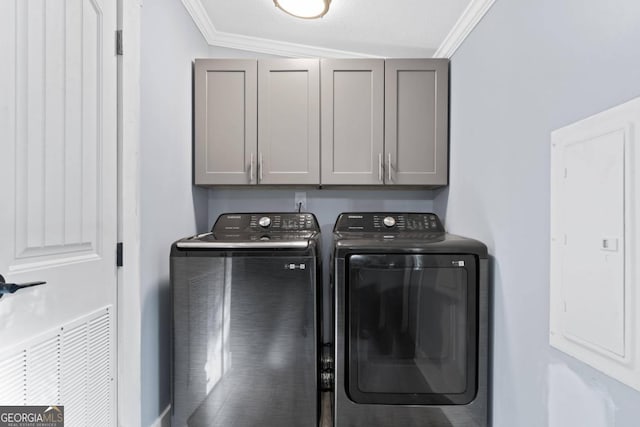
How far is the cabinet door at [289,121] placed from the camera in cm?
204

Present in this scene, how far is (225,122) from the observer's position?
2.07 m

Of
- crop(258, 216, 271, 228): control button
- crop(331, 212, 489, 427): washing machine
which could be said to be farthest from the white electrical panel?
crop(258, 216, 271, 228): control button

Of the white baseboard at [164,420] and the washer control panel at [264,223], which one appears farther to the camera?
the washer control panel at [264,223]

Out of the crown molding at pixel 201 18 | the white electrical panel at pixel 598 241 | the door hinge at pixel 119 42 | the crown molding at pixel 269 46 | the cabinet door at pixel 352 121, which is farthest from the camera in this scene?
the crown molding at pixel 269 46

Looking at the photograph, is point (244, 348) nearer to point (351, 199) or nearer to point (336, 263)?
point (336, 263)

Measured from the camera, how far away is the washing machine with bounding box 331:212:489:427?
1.51 m

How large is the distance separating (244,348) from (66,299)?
758 mm

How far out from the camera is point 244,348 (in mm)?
1529

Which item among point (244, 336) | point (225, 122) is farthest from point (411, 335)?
point (225, 122)

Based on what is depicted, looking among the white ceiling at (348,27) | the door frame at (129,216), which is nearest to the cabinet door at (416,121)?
the white ceiling at (348,27)

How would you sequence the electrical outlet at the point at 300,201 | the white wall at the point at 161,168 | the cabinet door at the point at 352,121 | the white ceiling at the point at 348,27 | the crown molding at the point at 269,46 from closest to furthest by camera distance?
the white wall at the point at 161,168
the white ceiling at the point at 348,27
the cabinet door at the point at 352,121
the crown molding at the point at 269,46
the electrical outlet at the point at 300,201

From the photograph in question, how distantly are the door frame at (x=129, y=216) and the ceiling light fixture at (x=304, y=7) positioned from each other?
642 mm

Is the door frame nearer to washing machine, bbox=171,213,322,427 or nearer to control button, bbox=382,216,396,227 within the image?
washing machine, bbox=171,213,322,427

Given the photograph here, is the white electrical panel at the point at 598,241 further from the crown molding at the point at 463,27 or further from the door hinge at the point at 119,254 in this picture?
the door hinge at the point at 119,254
